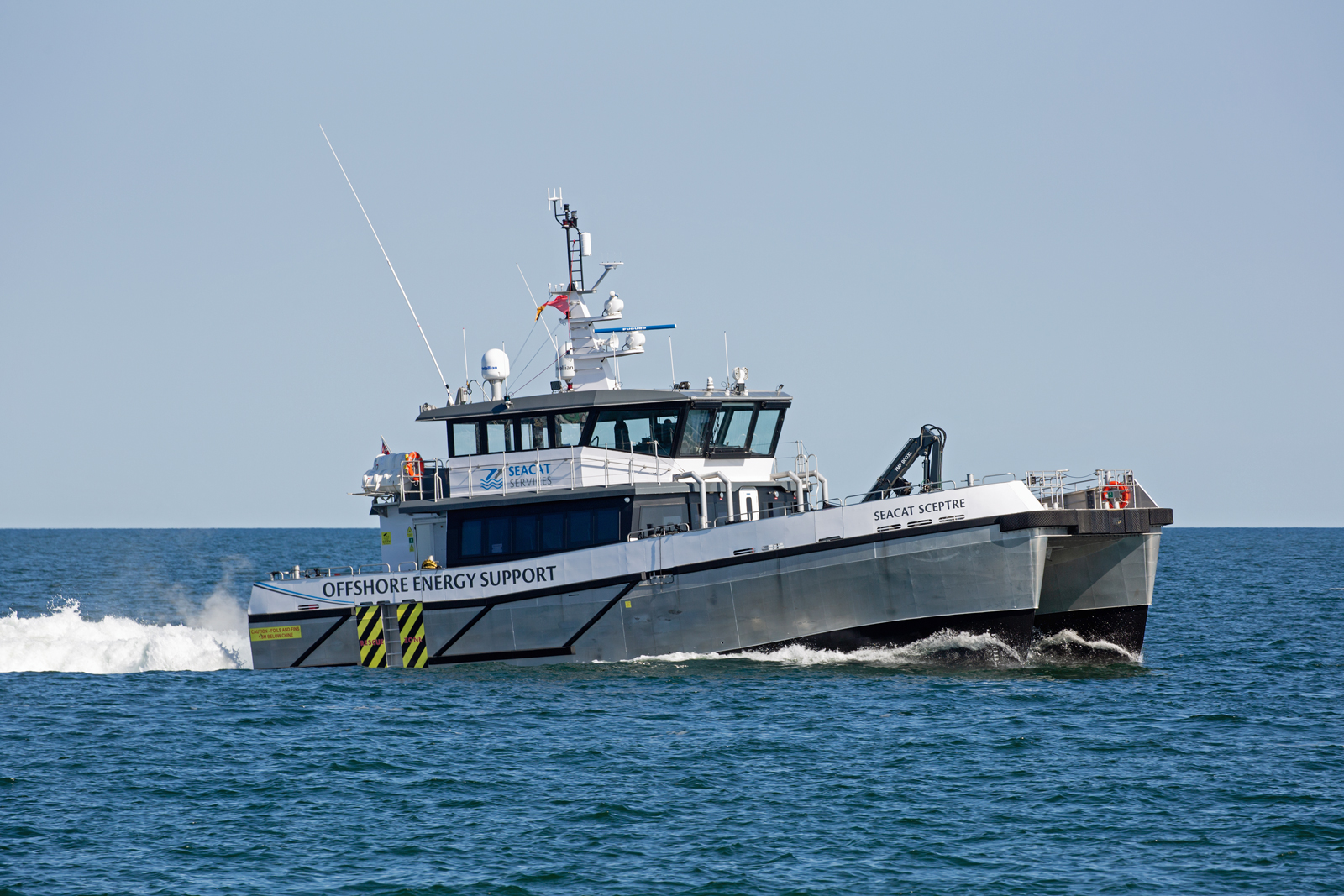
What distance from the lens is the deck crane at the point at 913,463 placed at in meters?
21.5

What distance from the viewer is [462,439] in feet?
75.8

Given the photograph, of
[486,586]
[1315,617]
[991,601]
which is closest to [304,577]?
[486,586]

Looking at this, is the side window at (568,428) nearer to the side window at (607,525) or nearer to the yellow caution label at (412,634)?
the side window at (607,525)

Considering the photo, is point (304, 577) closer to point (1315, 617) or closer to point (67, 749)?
point (67, 749)

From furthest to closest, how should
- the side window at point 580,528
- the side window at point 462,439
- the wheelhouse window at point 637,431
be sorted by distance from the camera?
the side window at point 462,439 < the wheelhouse window at point 637,431 < the side window at point 580,528

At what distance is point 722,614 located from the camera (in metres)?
21.0

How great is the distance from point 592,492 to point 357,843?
960cm

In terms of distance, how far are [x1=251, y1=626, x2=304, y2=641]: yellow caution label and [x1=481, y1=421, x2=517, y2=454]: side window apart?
4.70m

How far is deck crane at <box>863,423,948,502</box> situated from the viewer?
2152 centimetres

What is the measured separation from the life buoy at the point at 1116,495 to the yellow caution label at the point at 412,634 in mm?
11674

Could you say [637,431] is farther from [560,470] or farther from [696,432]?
[560,470]

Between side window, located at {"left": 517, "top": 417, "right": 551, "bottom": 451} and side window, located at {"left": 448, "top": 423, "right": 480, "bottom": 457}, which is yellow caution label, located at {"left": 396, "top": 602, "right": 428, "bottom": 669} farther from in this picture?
side window, located at {"left": 517, "top": 417, "right": 551, "bottom": 451}

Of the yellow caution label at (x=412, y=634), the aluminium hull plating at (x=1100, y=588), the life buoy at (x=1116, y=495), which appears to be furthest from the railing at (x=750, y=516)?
the yellow caution label at (x=412, y=634)

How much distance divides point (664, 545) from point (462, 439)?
4495mm
